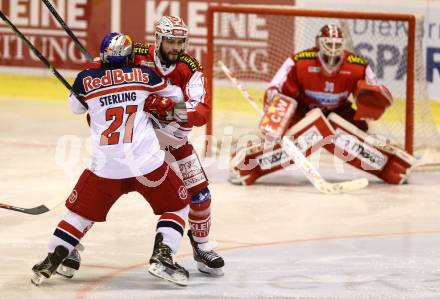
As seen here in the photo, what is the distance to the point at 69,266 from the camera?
197 inches

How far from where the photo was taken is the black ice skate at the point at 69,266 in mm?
4988

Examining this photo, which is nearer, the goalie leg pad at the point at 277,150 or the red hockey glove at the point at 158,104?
the red hockey glove at the point at 158,104

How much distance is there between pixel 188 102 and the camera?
4.95 m

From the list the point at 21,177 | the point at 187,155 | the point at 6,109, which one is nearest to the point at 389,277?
the point at 187,155

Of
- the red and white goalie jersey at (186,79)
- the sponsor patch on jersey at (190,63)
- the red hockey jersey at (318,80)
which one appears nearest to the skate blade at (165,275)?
the red and white goalie jersey at (186,79)

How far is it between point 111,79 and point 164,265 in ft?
2.43

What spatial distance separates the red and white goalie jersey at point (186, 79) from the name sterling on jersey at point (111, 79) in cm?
24

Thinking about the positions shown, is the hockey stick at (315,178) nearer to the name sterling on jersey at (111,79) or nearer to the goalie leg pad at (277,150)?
the goalie leg pad at (277,150)

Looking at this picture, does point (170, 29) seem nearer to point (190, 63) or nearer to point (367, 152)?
point (190, 63)

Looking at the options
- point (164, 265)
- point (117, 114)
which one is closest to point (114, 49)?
point (117, 114)

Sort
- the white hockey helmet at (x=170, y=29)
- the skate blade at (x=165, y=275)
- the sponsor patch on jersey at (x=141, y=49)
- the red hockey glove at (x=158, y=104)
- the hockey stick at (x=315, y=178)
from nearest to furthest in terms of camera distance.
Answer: the skate blade at (x=165, y=275) → the red hockey glove at (x=158, y=104) → the white hockey helmet at (x=170, y=29) → the sponsor patch on jersey at (x=141, y=49) → the hockey stick at (x=315, y=178)

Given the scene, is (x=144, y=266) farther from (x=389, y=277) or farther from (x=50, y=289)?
(x=389, y=277)

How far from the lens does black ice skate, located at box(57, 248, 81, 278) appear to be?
4.99 meters

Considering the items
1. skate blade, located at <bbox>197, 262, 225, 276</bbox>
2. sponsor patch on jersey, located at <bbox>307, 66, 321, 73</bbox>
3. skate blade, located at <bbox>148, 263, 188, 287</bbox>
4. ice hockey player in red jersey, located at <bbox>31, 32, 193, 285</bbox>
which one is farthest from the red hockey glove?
sponsor patch on jersey, located at <bbox>307, 66, 321, 73</bbox>
